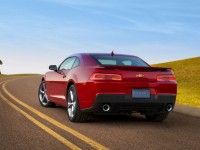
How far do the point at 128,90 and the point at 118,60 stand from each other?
1243mm

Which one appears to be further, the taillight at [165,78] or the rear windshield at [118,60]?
the rear windshield at [118,60]

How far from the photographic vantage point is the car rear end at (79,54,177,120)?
7988 mm

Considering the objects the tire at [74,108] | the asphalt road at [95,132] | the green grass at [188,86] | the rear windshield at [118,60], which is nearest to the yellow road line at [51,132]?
the asphalt road at [95,132]

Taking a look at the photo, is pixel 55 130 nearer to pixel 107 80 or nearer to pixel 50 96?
pixel 107 80

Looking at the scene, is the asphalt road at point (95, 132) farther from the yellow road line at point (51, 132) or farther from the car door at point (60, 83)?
the car door at point (60, 83)

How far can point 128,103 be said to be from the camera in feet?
26.3

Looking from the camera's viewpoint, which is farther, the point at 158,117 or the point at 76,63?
the point at 76,63

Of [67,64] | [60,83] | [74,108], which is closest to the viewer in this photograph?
[74,108]

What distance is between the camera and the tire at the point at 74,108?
27.7 ft

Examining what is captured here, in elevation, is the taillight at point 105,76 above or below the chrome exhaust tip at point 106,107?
above

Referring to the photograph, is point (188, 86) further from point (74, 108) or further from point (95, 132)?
point (95, 132)

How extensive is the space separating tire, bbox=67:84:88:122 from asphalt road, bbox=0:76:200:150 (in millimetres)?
143

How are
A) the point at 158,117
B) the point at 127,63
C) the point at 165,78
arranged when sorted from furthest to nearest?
the point at 127,63 < the point at 158,117 < the point at 165,78

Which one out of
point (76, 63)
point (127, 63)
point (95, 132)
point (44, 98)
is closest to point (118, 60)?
point (127, 63)
